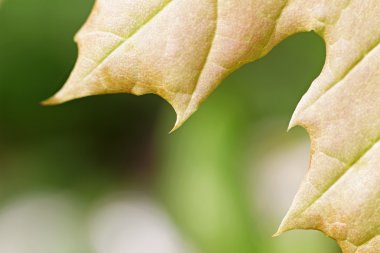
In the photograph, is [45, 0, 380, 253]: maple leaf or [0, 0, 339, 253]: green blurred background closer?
[45, 0, 380, 253]: maple leaf

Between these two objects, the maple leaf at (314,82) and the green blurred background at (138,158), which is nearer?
the maple leaf at (314,82)

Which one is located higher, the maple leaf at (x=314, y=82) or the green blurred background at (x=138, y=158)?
the maple leaf at (x=314, y=82)

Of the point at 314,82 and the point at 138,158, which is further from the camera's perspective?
the point at 138,158

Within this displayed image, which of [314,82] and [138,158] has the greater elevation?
[314,82]

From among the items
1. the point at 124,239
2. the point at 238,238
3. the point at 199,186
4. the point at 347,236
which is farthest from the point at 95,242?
the point at 347,236

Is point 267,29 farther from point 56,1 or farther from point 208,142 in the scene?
point 56,1
